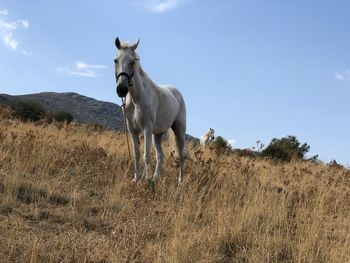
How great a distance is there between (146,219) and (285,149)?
1782cm

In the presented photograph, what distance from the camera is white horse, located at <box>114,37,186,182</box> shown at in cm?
703

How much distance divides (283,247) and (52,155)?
5008mm

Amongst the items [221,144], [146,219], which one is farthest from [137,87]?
[221,144]

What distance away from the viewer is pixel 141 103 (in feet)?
24.7

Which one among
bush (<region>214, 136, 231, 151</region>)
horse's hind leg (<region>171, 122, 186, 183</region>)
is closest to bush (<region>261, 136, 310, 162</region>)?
bush (<region>214, 136, 231, 151</region>)

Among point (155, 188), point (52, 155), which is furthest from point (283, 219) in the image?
point (52, 155)

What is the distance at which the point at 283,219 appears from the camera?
586 centimetres

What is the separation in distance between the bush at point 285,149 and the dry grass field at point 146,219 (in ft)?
36.8

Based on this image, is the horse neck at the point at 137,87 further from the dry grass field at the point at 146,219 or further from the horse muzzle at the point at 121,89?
the dry grass field at the point at 146,219

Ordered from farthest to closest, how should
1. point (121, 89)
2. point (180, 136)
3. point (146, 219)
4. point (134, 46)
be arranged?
point (180, 136) < point (134, 46) < point (121, 89) < point (146, 219)

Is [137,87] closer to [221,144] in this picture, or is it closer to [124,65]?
[124,65]

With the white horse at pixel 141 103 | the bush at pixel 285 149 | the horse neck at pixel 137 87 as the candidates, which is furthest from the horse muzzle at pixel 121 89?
the bush at pixel 285 149

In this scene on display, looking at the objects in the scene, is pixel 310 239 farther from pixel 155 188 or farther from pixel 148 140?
pixel 148 140

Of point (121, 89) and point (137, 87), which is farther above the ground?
point (137, 87)
